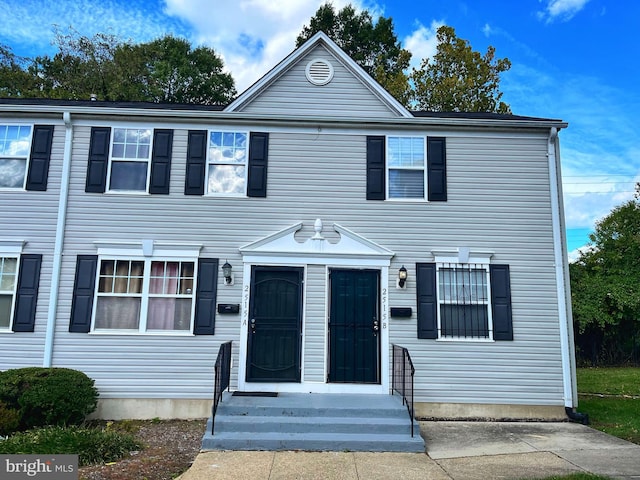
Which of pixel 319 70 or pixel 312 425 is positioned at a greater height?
pixel 319 70

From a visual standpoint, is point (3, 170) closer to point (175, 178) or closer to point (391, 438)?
point (175, 178)

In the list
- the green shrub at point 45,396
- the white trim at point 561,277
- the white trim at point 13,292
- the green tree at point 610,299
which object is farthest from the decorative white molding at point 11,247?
the green tree at point 610,299

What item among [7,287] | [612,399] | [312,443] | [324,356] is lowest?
[612,399]

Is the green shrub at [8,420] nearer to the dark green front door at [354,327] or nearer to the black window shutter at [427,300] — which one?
the dark green front door at [354,327]

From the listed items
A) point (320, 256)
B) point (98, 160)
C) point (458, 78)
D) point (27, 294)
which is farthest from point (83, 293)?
point (458, 78)

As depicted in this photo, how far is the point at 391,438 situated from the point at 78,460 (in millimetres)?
3875

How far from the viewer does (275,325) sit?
787cm

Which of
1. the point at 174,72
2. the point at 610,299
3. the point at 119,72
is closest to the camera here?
the point at 610,299

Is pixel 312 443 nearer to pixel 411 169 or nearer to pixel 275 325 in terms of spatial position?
pixel 275 325

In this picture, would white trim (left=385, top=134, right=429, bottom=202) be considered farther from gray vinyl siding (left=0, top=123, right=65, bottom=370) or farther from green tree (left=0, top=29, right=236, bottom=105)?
green tree (left=0, top=29, right=236, bottom=105)

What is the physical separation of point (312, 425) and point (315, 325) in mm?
1988

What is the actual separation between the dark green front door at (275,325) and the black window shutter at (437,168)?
299 cm

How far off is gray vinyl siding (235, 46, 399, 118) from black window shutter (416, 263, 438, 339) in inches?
121

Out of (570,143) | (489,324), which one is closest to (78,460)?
(489,324)
